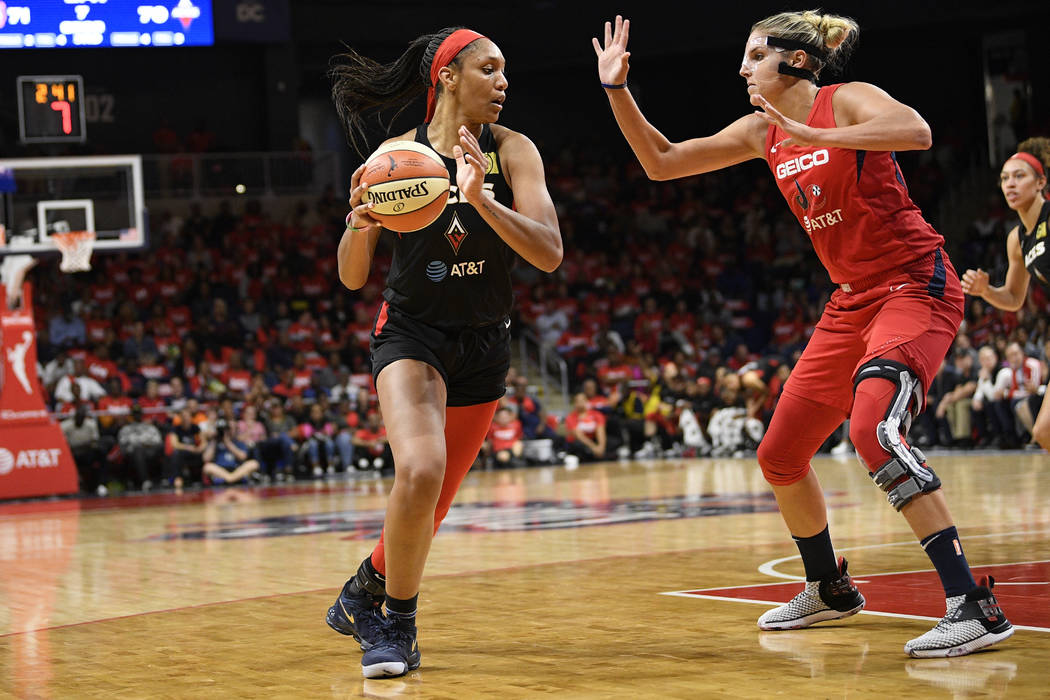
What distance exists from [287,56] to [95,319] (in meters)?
8.86

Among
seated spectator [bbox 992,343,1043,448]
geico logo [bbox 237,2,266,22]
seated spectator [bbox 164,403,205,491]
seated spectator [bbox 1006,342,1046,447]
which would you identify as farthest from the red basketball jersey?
geico logo [bbox 237,2,266,22]

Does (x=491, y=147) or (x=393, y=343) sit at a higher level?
(x=491, y=147)

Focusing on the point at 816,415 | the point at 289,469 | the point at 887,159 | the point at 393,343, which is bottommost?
the point at 289,469

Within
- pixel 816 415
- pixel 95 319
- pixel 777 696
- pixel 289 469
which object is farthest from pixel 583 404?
pixel 777 696

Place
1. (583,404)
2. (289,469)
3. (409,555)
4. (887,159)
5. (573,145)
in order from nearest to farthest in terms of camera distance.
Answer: (409,555) < (887,159) < (289,469) < (583,404) < (573,145)

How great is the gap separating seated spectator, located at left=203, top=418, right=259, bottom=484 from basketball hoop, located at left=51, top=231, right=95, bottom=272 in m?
2.92

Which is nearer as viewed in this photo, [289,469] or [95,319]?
[289,469]

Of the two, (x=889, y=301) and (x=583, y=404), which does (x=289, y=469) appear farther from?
(x=889, y=301)

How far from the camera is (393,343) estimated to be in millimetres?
4875

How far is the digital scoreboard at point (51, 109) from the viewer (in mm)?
16500

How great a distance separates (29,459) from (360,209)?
13.3 metres

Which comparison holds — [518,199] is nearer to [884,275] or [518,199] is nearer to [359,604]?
[884,275]

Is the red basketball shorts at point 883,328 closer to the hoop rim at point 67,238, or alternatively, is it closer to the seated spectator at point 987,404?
the seated spectator at point 987,404

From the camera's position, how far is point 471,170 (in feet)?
14.5
